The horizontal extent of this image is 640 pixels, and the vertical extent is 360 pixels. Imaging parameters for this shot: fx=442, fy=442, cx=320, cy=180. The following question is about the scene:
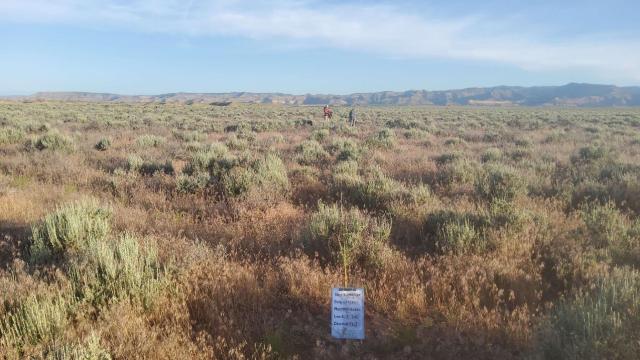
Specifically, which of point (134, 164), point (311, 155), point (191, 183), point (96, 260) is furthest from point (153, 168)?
point (96, 260)

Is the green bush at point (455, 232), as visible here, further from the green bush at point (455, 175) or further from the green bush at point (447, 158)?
the green bush at point (447, 158)

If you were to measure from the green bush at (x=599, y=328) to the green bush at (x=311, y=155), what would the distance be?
9620 millimetres

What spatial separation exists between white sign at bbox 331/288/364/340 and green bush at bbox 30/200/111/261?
9.90 ft

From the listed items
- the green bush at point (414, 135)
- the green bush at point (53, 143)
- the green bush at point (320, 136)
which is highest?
the green bush at point (53, 143)

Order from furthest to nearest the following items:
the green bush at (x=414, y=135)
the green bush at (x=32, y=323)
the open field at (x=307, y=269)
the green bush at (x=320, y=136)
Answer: the green bush at (x=414, y=135), the green bush at (x=320, y=136), the open field at (x=307, y=269), the green bush at (x=32, y=323)

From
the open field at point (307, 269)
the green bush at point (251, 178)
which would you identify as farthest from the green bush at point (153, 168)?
the open field at point (307, 269)

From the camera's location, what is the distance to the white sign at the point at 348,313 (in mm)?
3619

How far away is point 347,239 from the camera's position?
212 inches

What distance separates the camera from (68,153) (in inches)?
527

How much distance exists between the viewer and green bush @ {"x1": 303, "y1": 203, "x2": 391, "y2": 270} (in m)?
5.22

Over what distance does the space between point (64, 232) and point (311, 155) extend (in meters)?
8.78

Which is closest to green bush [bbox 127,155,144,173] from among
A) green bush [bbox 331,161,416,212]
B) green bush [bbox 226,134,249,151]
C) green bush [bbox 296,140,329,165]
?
green bush [bbox 296,140,329,165]

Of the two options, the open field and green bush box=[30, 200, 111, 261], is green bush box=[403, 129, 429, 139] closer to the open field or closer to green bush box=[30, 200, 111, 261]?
the open field

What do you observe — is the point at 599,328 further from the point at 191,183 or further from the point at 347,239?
the point at 191,183
